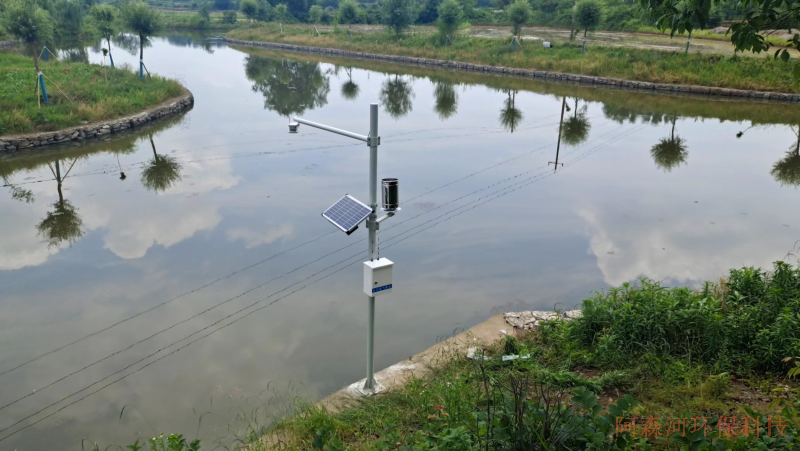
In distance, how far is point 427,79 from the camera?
110ft

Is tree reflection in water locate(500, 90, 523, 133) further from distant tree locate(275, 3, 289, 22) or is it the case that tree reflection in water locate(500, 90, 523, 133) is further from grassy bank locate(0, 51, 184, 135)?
distant tree locate(275, 3, 289, 22)

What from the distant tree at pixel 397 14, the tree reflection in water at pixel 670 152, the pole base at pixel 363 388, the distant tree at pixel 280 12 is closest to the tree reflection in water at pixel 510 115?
the tree reflection in water at pixel 670 152

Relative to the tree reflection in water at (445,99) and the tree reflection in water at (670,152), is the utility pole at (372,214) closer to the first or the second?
the tree reflection in water at (670,152)

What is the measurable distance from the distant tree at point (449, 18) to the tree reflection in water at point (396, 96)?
12.0 meters

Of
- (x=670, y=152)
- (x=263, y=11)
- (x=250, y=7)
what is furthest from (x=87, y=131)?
(x=263, y=11)

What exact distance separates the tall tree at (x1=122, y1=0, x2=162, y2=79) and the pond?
9300mm

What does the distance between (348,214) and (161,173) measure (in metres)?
11.7

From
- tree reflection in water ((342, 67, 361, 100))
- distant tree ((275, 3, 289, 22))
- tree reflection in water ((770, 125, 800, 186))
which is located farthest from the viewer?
distant tree ((275, 3, 289, 22))

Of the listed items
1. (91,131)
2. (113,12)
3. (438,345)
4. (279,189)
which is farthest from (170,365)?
(113,12)

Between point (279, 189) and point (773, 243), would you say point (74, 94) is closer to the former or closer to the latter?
point (279, 189)

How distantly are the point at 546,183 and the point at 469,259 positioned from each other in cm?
549

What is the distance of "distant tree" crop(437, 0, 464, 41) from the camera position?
140 feet

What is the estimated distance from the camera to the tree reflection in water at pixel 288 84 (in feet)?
83.9

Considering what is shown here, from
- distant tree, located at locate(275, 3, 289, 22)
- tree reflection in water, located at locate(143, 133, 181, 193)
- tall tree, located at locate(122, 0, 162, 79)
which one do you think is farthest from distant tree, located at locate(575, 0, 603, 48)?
distant tree, located at locate(275, 3, 289, 22)
